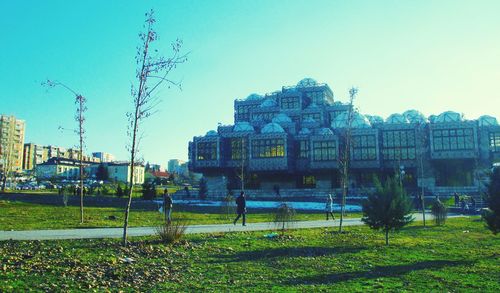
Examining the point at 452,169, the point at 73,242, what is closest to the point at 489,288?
the point at 73,242

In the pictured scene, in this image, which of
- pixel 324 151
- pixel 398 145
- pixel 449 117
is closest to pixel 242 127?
pixel 324 151

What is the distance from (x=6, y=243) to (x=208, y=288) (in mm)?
8116

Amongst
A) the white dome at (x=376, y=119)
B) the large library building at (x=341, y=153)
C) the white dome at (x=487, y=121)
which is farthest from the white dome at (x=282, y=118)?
the white dome at (x=487, y=121)

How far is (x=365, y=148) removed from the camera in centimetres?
6675

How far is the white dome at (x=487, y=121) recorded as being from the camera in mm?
66125

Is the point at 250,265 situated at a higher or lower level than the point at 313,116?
lower

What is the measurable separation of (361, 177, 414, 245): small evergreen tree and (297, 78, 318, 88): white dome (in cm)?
7217

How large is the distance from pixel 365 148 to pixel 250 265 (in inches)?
2301

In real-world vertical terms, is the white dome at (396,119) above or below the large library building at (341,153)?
above

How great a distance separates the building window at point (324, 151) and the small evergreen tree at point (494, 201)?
51694 millimetres

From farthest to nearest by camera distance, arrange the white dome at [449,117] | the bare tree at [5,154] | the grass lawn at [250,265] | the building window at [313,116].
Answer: the building window at [313,116], the white dome at [449,117], the bare tree at [5,154], the grass lawn at [250,265]

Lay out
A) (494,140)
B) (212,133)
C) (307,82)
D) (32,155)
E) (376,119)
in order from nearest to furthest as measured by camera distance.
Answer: (494,140), (212,133), (376,119), (307,82), (32,155)

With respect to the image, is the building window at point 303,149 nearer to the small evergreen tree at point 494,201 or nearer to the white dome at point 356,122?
the white dome at point 356,122

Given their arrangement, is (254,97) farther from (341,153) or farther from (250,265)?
(250,265)
